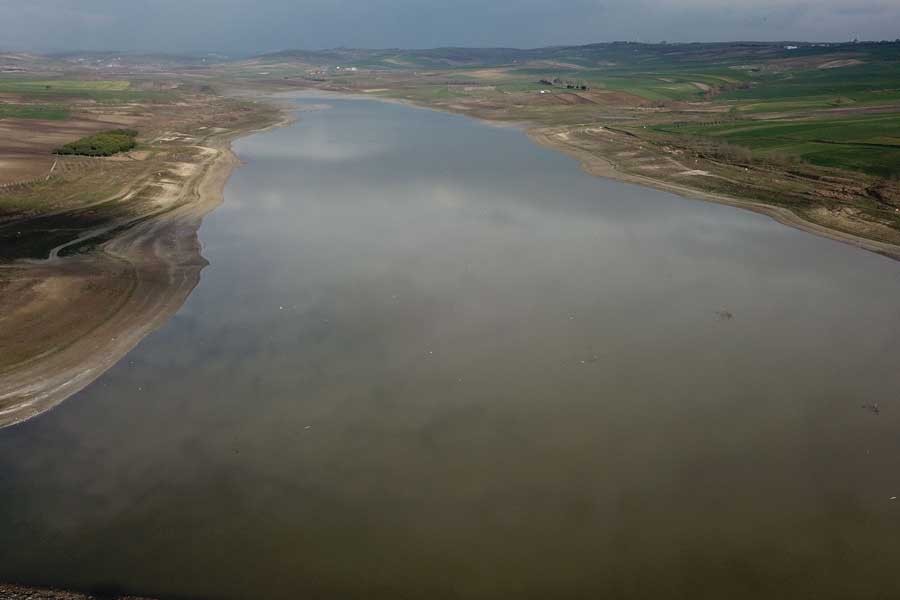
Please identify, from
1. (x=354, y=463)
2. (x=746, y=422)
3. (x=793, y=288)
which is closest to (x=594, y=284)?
(x=793, y=288)

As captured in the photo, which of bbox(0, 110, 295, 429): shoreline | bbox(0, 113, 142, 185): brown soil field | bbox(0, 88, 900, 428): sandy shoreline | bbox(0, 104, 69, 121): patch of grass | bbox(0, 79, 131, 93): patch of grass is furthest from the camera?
bbox(0, 79, 131, 93): patch of grass

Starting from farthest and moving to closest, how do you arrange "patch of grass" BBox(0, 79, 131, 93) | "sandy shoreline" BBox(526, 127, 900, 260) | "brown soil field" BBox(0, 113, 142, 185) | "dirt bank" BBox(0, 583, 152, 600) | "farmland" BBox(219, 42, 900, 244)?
"patch of grass" BBox(0, 79, 131, 93)
"brown soil field" BBox(0, 113, 142, 185)
"farmland" BBox(219, 42, 900, 244)
"sandy shoreline" BBox(526, 127, 900, 260)
"dirt bank" BBox(0, 583, 152, 600)

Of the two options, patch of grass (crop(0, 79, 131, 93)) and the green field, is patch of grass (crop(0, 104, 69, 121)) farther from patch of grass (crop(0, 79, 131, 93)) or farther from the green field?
the green field

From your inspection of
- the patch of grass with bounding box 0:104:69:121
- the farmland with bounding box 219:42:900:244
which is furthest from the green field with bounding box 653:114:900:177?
the patch of grass with bounding box 0:104:69:121

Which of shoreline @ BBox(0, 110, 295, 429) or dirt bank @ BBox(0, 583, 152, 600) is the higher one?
shoreline @ BBox(0, 110, 295, 429)

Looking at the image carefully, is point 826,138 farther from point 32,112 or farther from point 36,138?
point 32,112
